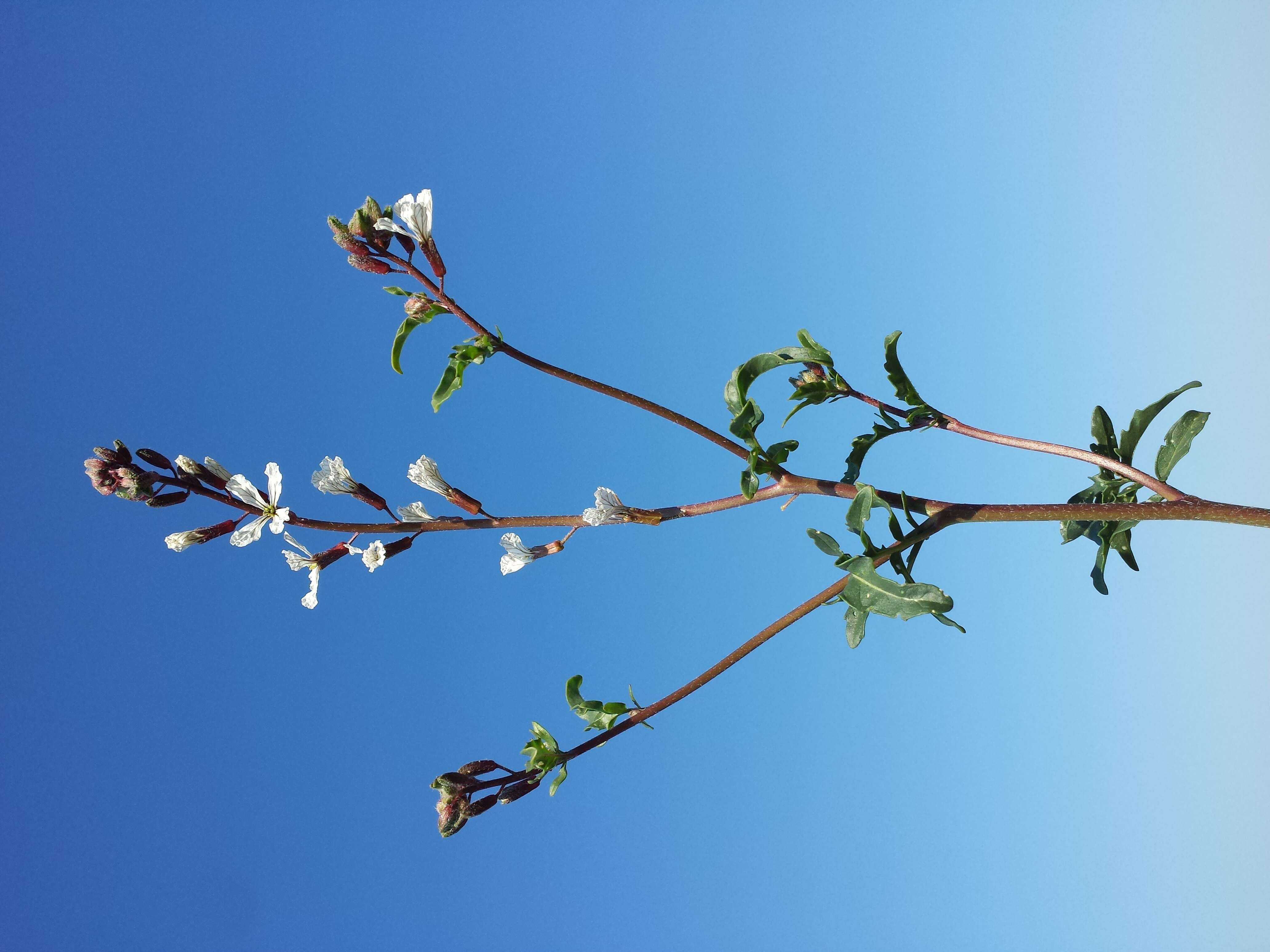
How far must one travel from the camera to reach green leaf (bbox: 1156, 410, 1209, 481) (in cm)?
166

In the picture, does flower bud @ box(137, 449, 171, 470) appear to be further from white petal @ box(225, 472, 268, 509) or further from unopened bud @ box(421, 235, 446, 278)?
unopened bud @ box(421, 235, 446, 278)

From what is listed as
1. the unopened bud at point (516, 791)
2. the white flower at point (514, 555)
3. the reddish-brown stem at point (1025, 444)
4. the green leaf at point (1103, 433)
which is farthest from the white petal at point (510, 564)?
the green leaf at point (1103, 433)

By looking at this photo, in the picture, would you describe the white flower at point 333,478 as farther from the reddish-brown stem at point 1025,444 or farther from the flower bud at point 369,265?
the reddish-brown stem at point 1025,444

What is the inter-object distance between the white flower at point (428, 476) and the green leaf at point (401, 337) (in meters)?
0.21

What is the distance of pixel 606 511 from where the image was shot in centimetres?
138

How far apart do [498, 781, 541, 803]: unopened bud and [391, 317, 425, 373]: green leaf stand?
0.80 m

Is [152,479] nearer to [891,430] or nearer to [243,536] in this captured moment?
[243,536]

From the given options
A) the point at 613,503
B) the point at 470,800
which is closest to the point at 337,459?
the point at 613,503

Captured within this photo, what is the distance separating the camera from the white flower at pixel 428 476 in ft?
4.54

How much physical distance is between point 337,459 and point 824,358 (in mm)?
967

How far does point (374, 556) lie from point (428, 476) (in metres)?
Result: 0.17

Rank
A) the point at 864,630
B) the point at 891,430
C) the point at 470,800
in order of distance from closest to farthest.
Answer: the point at 470,800, the point at 864,630, the point at 891,430

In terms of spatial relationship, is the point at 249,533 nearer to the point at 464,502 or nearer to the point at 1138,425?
the point at 464,502

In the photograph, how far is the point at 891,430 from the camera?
5.56ft
